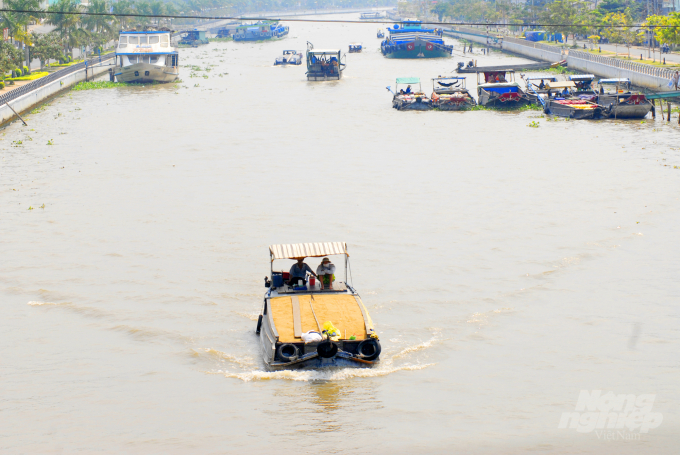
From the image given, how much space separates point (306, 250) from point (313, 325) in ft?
7.28

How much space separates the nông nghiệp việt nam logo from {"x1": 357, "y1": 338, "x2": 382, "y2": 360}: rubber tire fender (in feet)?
10.2

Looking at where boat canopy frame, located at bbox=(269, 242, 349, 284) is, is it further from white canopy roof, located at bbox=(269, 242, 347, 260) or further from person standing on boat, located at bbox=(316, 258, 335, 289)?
person standing on boat, located at bbox=(316, 258, 335, 289)

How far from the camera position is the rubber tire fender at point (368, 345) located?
13200mm

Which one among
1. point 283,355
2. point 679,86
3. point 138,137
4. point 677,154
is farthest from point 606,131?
point 283,355

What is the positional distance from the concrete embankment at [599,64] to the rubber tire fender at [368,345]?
37.8 meters

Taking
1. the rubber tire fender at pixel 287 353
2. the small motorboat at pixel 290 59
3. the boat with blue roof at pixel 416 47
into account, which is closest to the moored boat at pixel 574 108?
the rubber tire fender at pixel 287 353

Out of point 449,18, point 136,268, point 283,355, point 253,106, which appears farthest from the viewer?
point 449,18

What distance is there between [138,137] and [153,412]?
2591 cm

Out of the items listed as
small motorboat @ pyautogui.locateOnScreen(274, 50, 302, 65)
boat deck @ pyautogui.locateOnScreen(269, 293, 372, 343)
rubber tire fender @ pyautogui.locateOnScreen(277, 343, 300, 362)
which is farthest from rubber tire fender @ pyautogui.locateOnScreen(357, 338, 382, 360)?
small motorboat @ pyautogui.locateOnScreen(274, 50, 302, 65)

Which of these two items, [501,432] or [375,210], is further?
[375,210]

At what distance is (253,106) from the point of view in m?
46.5

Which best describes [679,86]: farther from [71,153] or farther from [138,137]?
[71,153]

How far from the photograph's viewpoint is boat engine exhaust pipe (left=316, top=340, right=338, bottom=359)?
42.3 feet

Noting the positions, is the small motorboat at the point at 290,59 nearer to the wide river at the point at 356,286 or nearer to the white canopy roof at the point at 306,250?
the wide river at the point at 356,286
